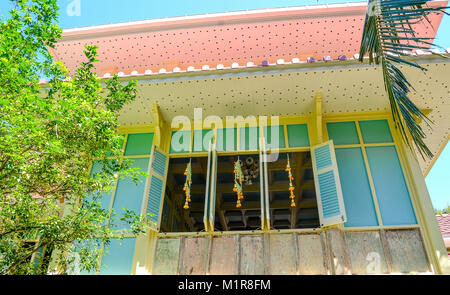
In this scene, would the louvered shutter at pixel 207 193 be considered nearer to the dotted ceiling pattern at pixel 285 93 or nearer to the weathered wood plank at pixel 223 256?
the weathered wood plank at pixel 223 256

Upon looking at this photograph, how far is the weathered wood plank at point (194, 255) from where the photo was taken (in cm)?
538

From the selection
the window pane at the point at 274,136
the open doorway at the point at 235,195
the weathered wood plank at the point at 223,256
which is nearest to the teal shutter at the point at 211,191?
the weathered wood plank at the point at 223,256

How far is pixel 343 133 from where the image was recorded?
636 centimetres

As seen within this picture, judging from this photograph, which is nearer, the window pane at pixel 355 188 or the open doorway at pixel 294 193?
the window pane at pixel 355 188

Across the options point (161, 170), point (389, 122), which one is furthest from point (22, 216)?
point (389, 122)

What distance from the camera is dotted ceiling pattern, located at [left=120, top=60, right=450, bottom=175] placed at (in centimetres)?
572

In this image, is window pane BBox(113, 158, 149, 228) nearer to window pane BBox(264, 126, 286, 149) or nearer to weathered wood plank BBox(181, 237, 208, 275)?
weathered wood plank BBox(181, 237, 208, 275)

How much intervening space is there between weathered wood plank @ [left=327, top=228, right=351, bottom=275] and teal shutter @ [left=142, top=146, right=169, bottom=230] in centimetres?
284

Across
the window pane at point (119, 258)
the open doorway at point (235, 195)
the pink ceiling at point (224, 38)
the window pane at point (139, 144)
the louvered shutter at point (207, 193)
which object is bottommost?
the window pane at point (119, 258)

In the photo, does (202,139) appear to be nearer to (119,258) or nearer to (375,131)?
(119,258)

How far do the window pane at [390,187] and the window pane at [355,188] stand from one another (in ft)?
0.52

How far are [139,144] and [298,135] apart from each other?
316cm
